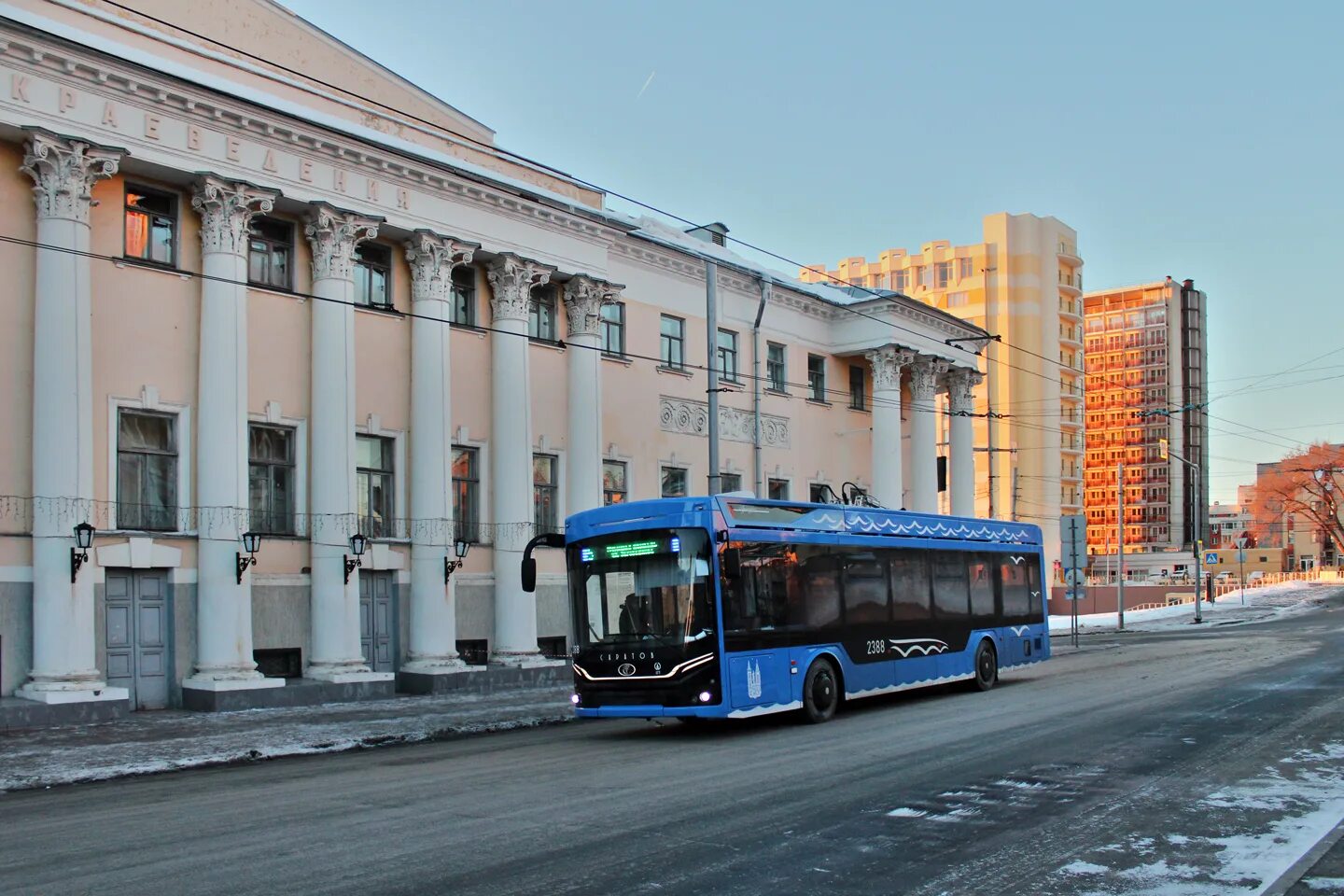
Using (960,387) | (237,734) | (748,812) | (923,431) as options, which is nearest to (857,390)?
(923,431)

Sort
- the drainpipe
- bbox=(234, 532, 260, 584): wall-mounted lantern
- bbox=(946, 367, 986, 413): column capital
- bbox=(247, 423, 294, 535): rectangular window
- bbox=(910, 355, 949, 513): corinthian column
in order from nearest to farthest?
bbox=(234, 532, 260, 584): wall-mounted lantern < bbox=(247, 423, 294, 535): rectangular window < the drainpipe < bbox=(910, 355, 949, 513): corinthian column < bbox=(946, 367, 986, 413): column capital

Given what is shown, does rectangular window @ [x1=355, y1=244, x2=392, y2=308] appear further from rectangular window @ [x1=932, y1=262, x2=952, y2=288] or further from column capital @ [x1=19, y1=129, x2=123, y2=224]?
rectangular window @ [x1=932, y1=262, x2=952, y2=288]

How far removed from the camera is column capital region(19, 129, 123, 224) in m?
19.5

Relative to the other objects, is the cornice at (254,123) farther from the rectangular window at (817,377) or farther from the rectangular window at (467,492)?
the rectangular window at (817,377)

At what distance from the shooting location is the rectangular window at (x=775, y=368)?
36.8 m

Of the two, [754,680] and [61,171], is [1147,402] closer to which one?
[754,680]

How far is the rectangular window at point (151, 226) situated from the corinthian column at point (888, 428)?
74.5ft

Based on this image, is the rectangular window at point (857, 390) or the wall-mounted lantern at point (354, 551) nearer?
the wall-mounted lantern at point (354, 551)

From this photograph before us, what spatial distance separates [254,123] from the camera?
2220cm

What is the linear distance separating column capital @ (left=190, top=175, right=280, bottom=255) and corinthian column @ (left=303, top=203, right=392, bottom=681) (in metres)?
1.40

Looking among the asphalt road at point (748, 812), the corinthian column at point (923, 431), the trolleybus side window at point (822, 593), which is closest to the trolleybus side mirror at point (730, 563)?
the trolleybus side window at point (822, 593)

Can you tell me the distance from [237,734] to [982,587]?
12.7 metres

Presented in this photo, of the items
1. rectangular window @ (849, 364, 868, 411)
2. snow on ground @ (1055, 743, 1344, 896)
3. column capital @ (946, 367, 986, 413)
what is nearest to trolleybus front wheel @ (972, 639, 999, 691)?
snow on ground @ (1055, 743, 1344, 896)

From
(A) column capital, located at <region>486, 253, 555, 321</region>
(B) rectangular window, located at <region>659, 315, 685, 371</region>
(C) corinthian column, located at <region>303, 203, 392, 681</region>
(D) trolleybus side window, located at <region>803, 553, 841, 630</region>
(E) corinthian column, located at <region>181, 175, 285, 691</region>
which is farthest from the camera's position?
(B) rectangular window, located at <region>659, 315, 685, 371</region>
